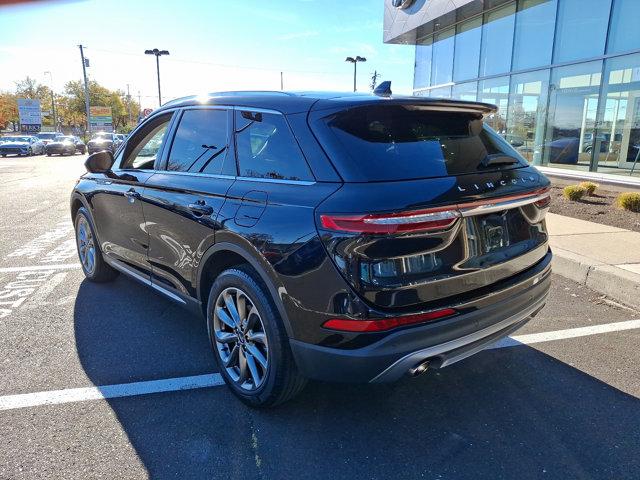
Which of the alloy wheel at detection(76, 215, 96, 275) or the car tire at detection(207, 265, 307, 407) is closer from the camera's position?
the car tire at detection(207, 265, 307, 407)

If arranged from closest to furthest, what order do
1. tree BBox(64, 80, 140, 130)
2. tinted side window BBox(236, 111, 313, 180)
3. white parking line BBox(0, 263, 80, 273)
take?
tinted side window BBox(236, 111, 313, 180)
white parking line BBox(0, 263, 80, 273)
tree BBox(64, 80, 140, 130)

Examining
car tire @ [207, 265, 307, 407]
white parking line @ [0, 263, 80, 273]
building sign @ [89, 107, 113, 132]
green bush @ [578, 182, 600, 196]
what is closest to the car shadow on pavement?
car tire @ [207, 265, 307, 407]

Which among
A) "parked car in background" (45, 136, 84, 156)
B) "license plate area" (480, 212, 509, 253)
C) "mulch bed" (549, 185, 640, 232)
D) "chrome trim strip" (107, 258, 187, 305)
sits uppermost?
"license plate area" (480, 212, 509, 253)

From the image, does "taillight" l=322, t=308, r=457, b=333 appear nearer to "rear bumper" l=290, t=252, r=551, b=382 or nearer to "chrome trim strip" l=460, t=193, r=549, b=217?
"rear bumper" l=290, t=252, r=551, b=382

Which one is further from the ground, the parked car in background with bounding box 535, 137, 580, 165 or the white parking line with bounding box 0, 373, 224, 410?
the parked car in background with bounding box 535, 137, 580, 165

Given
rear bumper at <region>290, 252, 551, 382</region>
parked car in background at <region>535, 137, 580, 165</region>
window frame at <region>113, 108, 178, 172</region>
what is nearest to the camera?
rear bumper at <region>290, 252, 551, 382</region>

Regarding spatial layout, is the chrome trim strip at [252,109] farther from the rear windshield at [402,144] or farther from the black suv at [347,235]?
the rear windshield at [402,144]

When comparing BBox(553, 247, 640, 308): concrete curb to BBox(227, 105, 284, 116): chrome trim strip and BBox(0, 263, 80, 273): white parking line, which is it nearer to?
BBox(227, 105, 284, 116): chrome trim strip

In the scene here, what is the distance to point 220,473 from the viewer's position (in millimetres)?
2375

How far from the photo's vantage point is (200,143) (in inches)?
134

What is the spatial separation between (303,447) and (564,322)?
2737 mm

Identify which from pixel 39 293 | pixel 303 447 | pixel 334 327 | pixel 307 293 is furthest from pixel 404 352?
pixel 39 293

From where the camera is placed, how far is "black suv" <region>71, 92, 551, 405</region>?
2.27 m

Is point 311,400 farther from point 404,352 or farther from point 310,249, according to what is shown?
point 310,249
